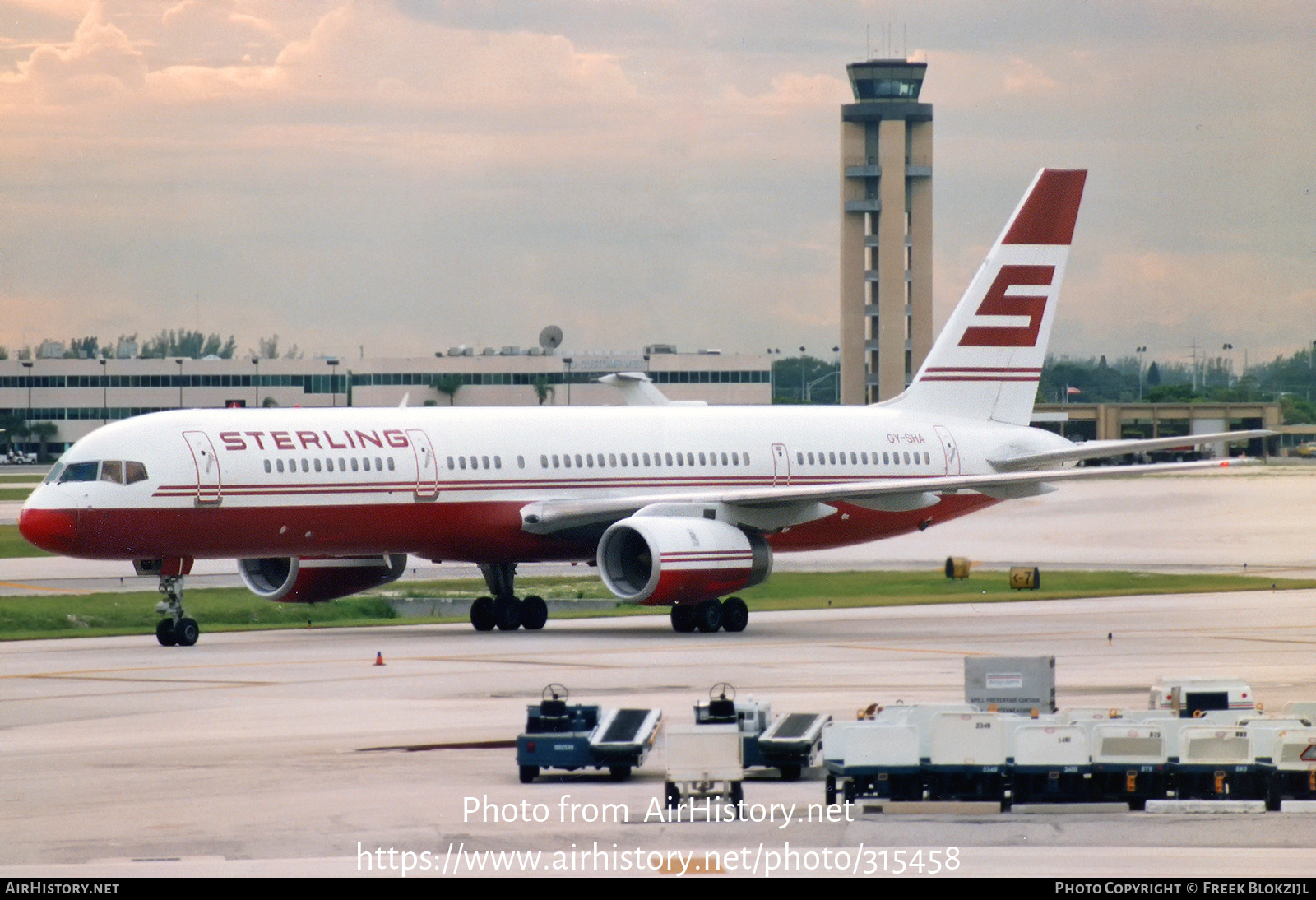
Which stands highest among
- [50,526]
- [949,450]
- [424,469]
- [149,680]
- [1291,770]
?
[949,450]

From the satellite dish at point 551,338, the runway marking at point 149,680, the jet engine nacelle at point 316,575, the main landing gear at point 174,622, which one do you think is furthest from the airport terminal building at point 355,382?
the runway marking at point 149,680

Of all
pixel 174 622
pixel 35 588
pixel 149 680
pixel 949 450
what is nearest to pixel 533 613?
pixel 174 622

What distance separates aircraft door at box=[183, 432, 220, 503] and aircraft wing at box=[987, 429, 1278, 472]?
62.3 feet

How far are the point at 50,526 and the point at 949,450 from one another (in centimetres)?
2143

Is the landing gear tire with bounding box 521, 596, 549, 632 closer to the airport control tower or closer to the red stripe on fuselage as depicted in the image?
the red stripe on fuselage

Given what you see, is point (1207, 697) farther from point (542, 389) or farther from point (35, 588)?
point (542, 389)

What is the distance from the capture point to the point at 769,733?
21609 millimetres

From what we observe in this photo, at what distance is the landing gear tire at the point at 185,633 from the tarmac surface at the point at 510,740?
1.49ft

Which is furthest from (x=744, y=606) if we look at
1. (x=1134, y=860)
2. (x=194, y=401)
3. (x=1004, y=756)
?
(x=194, y=401)

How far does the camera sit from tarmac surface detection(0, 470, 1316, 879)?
16781 millimetres

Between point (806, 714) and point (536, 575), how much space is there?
39.8 m

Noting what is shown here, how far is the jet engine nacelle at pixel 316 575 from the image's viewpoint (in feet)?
136

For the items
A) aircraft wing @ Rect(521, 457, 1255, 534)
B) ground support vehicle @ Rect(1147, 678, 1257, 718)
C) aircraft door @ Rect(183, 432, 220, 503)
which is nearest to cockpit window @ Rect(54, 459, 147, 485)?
aircraft door @ Rect(183, 432, 220, 503)

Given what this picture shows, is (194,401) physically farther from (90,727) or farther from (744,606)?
(90,727)
